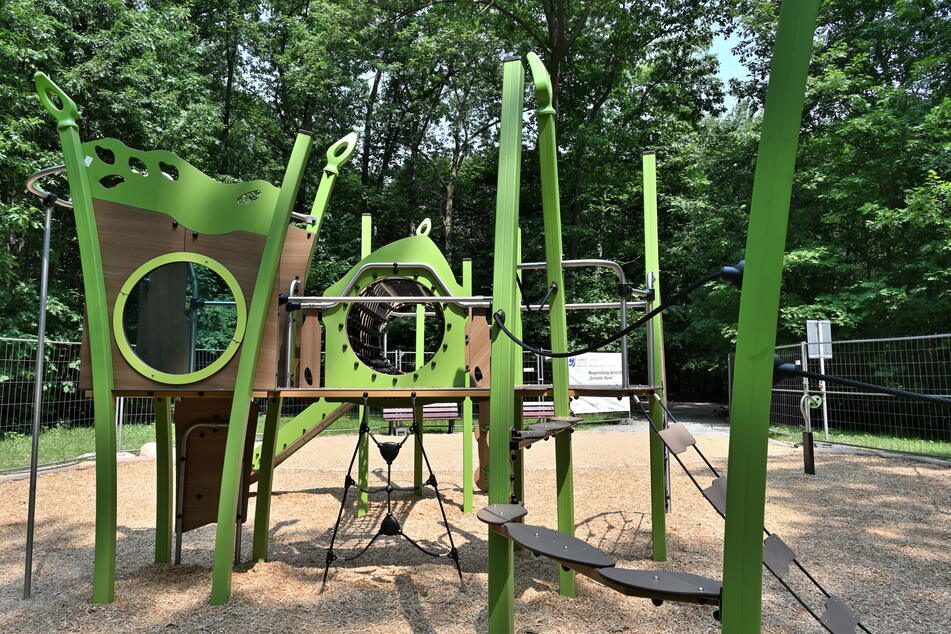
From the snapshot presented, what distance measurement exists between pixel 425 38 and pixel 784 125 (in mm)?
19878

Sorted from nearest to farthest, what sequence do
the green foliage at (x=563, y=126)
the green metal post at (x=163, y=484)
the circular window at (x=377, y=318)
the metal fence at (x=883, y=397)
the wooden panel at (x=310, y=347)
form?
the green metal post at (x=163, y=484)
the wooden panel at (x=310, y=347)
the circular window at (x=377, y=318)
the metal fence at (x=883, y=397)
the green foliage at (x=563, y=126)

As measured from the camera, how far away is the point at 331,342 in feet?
17.0

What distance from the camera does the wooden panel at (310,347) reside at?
16.7 ft

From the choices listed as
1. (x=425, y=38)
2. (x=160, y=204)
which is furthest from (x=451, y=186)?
(x=160, y=204)

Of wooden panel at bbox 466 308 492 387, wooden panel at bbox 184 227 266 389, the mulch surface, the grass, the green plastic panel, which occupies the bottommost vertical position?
the mulch surface

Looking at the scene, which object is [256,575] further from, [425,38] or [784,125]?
[425,38]

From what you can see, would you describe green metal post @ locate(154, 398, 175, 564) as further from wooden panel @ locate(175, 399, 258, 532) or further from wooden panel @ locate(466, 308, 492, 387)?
wooden panel @ locate(466, 308, 492, 387)

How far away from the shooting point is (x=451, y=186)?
23.5 m

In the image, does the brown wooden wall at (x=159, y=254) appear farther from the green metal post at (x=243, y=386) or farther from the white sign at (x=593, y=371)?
the white sign at (x=593, y=371)

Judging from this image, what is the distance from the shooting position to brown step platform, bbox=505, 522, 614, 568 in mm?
2020

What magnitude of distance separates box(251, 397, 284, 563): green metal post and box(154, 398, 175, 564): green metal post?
2.08 ft

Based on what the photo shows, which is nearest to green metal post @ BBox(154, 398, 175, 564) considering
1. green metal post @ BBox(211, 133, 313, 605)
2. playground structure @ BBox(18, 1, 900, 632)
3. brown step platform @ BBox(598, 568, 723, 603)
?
playground structure @ BBox(18, 1, 900, 632)

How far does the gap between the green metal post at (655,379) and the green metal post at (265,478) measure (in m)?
2.66

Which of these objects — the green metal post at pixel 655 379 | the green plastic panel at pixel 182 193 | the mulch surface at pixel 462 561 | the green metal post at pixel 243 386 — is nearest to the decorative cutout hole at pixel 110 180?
the green plastic panel at pixel 182 193
